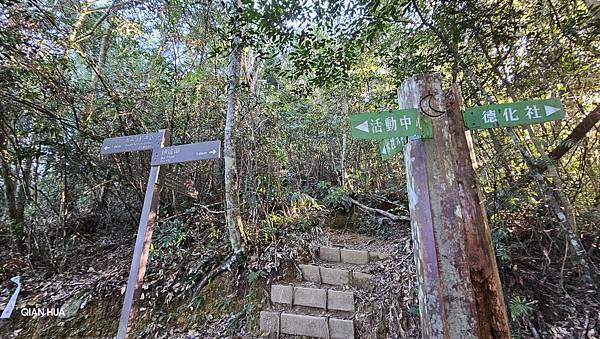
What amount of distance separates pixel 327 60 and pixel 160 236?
400 cm

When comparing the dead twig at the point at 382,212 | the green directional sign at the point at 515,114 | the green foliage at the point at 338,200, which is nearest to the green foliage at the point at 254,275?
the green foliage at the point at 338,200

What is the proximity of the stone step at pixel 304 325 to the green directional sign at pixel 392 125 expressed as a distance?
2637 mm

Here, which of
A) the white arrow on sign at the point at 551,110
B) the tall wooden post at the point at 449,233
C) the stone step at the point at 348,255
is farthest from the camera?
the stone step at the point at 348,255

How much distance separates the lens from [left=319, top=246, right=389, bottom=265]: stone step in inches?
175

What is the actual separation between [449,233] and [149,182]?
113 inches

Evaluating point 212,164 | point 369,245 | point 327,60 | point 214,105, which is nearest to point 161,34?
point 214,105

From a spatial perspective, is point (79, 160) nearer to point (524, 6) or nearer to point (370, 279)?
point (370, 279)

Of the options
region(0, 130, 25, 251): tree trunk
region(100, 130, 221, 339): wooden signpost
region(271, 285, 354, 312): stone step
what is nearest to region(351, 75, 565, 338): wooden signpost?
region(100, 130, 221, 339): wooden signpost

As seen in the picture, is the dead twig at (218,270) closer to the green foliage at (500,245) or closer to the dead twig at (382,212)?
the dead twig at (382,212)

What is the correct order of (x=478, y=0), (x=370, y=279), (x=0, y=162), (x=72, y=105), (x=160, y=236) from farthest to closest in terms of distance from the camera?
(x=160, y=236), (x=0, y=162), (x=72, y=105), (x=370, y=279), (x=478, y=0)

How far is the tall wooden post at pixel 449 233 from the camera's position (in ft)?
4.62

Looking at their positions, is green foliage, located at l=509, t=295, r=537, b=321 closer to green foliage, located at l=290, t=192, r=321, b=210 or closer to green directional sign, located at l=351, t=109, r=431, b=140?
green directional sign, located at l=351, t=109, r=431, b=140

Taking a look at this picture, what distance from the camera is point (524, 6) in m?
3.36

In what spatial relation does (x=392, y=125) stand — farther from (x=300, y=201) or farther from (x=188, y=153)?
(x=300, y=201)
